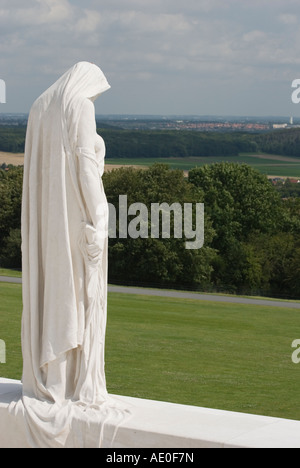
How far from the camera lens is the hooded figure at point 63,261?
838cm

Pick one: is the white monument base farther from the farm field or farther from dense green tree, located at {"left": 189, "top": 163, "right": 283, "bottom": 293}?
the farm field

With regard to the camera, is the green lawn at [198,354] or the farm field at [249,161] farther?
the farm field at [249,161]

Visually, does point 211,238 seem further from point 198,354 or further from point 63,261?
point 63,261

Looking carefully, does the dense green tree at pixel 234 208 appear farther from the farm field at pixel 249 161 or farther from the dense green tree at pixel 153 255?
the farm field at pixel 249 161

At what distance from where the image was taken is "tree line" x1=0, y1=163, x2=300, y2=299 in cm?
5100

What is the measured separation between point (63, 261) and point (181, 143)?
85.1 meters

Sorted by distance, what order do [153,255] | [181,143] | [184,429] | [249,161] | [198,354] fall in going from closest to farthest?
[184,429] → [198,354] → [153,255] → [181,143] → [249,161]

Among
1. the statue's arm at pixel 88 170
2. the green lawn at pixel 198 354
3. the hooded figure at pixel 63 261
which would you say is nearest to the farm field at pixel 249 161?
the green lawn at pixel 198 354

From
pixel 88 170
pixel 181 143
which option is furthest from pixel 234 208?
pixel 88 170

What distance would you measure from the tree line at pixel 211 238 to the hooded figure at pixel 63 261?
1604 inches

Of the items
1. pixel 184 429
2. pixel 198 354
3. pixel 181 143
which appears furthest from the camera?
pixel 181 143

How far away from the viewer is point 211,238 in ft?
178

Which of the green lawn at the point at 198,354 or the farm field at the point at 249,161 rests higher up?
the farm field at the point at 249,161

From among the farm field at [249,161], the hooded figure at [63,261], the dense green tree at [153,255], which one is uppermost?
the hooded figure at [63,261]
